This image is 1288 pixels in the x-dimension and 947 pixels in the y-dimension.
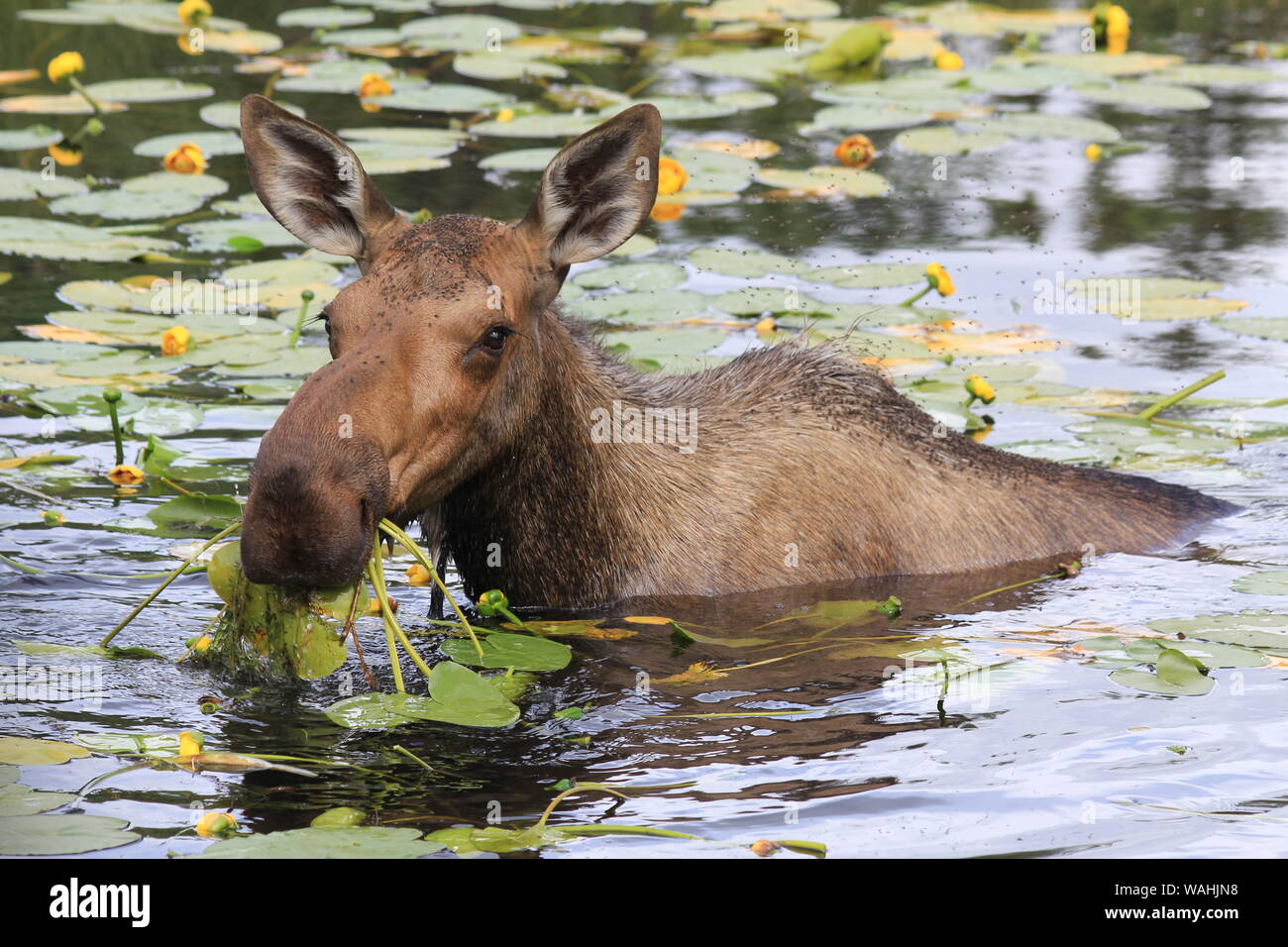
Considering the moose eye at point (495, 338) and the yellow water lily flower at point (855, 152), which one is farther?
the yellow water lily flower at point (855, 152)

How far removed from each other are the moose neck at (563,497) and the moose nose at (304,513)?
1441mm

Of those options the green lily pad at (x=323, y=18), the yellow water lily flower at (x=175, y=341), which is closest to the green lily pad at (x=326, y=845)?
the yellow water lily flower at (x=175, y=341)

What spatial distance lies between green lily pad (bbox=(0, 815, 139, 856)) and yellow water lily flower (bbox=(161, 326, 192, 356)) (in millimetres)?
5685

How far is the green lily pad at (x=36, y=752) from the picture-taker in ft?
20.8

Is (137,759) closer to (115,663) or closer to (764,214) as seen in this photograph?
(115,663)

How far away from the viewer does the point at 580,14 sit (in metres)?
20.9

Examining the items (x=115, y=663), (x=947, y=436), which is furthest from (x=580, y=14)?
(x=115, y=663)

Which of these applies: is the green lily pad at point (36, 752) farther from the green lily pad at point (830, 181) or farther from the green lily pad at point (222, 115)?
the green lily pad at point (222, 115)

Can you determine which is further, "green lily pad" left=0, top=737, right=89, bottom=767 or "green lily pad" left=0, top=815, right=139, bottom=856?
"green lily pad" left=0, top=737, right=89, bottom=767

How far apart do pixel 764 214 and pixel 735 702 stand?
7.82 meters

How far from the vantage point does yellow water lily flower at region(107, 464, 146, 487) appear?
31.3 feet

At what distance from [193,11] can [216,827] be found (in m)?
14.9

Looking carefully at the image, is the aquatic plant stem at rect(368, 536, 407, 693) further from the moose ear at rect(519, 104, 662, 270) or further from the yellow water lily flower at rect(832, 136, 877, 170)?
the yellow water lily flower at rect(832, 136, 877, 170)

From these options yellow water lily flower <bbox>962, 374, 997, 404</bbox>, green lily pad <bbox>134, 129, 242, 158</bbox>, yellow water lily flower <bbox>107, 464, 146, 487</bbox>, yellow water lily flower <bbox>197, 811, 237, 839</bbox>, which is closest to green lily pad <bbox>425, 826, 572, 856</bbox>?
yellow water lily flower <bbox>197, 811, 237, 839</bbox>
